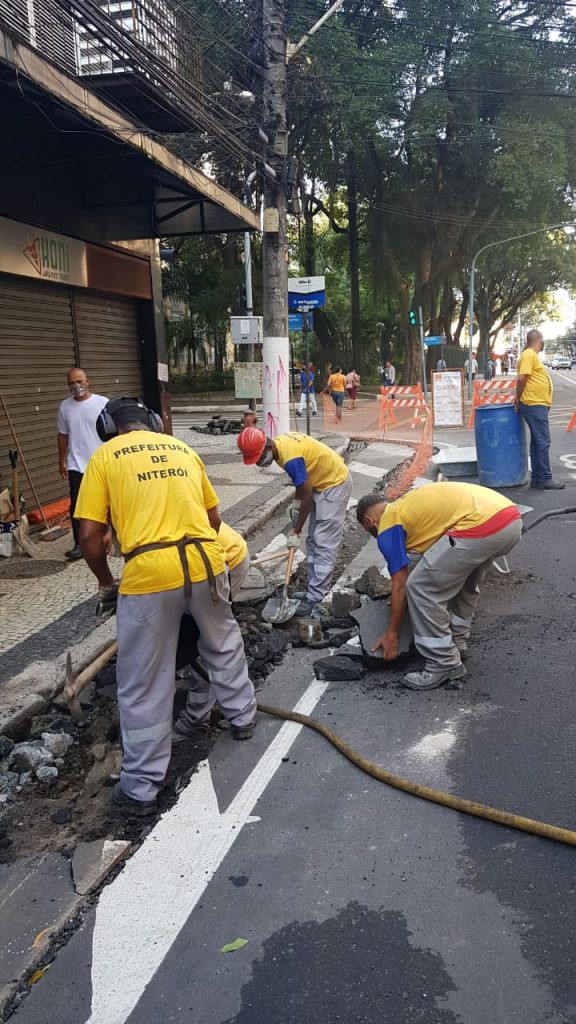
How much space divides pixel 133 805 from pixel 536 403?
304 inches

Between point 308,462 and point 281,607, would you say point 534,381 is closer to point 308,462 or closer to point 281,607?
point 308,462

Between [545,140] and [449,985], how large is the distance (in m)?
28.5

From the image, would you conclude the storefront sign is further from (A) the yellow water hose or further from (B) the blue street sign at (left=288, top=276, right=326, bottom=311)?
(A) the yellow water hose

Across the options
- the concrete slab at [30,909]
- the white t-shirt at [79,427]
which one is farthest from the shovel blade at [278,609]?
the concrete slab at [30,909]

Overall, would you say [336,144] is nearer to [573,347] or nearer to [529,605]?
[529,605]

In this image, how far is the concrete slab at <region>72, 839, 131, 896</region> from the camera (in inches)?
107

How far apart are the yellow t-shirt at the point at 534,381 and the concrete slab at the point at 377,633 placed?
574cm

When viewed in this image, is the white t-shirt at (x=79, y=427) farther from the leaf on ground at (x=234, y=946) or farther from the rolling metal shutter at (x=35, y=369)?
the leaf on ground at (x=234, y=946)

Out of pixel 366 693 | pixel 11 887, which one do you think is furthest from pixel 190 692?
pixel 11 887

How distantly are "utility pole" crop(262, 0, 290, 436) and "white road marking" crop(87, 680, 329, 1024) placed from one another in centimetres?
887

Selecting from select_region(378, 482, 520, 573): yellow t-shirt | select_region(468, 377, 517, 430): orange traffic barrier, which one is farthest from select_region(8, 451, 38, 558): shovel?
select_region(468, 377, 517, 430): orange traffic barrier

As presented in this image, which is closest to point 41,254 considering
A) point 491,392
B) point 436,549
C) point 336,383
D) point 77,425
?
point 77,425

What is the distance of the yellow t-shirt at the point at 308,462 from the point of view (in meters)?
5.26

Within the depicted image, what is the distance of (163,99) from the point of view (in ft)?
29.9
